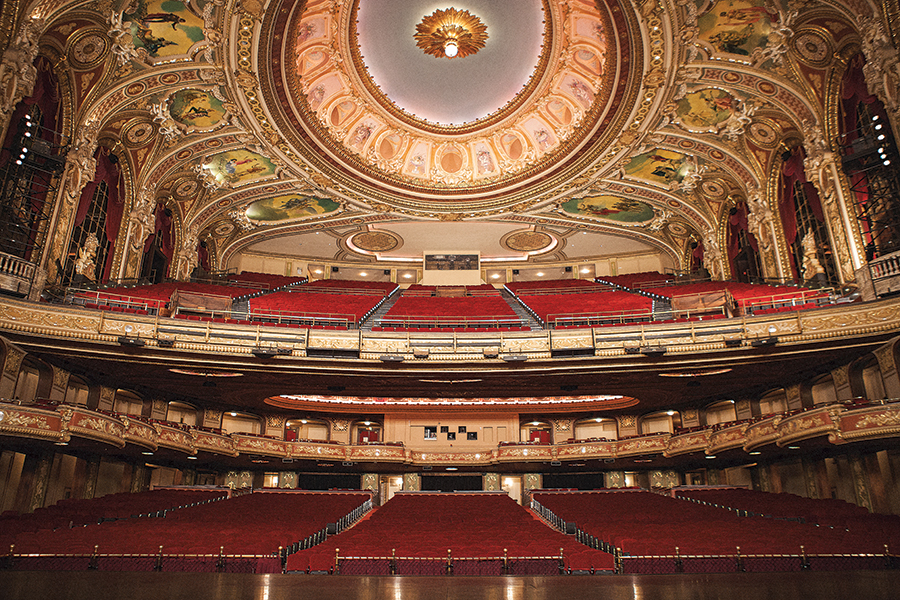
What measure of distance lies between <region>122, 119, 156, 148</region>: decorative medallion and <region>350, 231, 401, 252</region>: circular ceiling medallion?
1062 cm

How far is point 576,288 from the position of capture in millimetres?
25188

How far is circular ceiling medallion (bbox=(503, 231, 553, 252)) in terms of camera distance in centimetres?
2644

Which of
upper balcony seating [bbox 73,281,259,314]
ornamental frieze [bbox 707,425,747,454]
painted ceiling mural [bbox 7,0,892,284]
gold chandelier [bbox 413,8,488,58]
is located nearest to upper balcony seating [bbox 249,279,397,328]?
upper balcony seating [bbox 73,281,259,314]

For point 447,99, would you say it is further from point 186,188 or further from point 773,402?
point 773,402

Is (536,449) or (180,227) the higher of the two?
(180,227)

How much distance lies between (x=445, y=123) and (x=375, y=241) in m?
7.49

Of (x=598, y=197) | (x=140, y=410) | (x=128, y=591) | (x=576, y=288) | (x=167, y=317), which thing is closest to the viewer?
(x=128, y=591)

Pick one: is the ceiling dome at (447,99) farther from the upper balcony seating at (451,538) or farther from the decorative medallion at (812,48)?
the upper balcony seating at (451,538)

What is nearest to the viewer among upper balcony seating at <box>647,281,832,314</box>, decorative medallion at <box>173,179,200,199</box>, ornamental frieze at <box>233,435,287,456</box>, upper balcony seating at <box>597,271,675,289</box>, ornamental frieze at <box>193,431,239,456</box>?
upper balcony seating at <box>647,281,832,314</box>

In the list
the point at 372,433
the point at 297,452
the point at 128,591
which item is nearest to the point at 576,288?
the point at 372,433

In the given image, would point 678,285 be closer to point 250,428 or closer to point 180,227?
point 250,428

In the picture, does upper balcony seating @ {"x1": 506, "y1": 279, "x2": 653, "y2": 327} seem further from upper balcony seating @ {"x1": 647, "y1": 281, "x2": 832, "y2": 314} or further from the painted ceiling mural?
the painted ceiling mural

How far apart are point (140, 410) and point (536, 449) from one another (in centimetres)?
1337

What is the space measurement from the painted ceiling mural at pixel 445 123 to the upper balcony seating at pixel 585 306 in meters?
3.13
